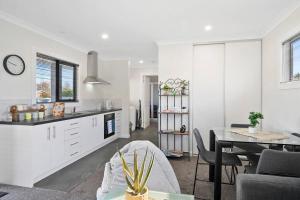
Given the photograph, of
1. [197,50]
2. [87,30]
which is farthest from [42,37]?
[197,50]

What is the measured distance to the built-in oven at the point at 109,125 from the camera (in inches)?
184

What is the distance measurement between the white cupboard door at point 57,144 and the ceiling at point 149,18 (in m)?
1.70

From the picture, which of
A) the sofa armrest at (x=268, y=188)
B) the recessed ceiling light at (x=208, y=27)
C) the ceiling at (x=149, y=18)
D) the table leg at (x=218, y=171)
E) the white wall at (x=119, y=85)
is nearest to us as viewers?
the sofa armrest at (x=268, y=188)

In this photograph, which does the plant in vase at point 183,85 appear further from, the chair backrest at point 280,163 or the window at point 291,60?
the chair backrest at point 280,163

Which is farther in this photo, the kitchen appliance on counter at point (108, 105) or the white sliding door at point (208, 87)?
the kitchen appliance on counter at point (108, 105)

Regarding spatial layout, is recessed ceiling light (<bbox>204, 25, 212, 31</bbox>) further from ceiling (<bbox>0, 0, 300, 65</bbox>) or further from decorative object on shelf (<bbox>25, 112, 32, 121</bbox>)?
decorative object on shelf (<bbox>25, 112, 32, 121</bbox>)

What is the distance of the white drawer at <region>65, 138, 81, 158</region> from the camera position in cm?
323

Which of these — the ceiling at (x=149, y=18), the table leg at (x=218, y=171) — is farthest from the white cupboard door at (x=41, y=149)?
the table leg at (x=218, y=171)

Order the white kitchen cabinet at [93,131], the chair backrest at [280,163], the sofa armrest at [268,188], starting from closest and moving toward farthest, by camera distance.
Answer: the sofa armrest at [268,188] < the chair backrest at [280,163] < the white kitchen cabinet at [93,131]

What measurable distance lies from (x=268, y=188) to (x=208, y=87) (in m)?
2.74

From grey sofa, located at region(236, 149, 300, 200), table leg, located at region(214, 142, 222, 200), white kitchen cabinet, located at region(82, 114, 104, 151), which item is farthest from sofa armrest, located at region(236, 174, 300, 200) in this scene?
white kitchen cabinet, located at region(82, 114, 104, 151)

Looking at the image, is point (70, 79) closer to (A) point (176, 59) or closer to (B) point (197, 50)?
(A) point (176, 59)

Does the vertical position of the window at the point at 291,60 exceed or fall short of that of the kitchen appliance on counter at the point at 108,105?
it exceeds it

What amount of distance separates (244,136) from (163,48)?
2.55 meters
